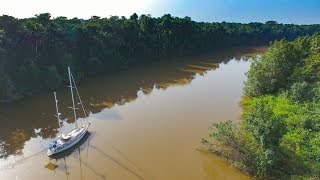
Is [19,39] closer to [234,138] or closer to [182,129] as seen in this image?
[182,129]

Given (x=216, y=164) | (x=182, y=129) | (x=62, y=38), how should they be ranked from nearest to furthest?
(x=216, y=164) < (x=182, y=129) < (x=62, y=38)

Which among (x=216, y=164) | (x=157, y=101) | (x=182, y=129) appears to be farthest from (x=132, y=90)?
(x=216, y=164)

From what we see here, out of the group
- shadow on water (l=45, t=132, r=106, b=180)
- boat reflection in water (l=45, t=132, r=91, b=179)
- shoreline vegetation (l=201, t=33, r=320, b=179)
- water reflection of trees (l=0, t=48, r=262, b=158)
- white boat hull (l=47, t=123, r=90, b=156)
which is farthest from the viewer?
water reflection of trees (l=0, t=48, r=262, b=158)

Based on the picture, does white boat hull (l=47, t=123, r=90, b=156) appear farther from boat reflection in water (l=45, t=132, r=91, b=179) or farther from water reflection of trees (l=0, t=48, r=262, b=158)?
water reflection of trees (l=0, t=48, r=262, b=158)

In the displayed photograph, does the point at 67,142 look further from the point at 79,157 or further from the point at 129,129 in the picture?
the point at 129,129

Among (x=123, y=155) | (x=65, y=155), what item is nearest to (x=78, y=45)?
(x=65, y=155)

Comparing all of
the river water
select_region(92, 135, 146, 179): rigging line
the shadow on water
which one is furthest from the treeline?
select_region(92, 135, 146, 179): rigging line

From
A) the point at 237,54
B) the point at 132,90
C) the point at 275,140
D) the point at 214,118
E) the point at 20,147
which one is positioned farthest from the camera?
the point at 237,54
